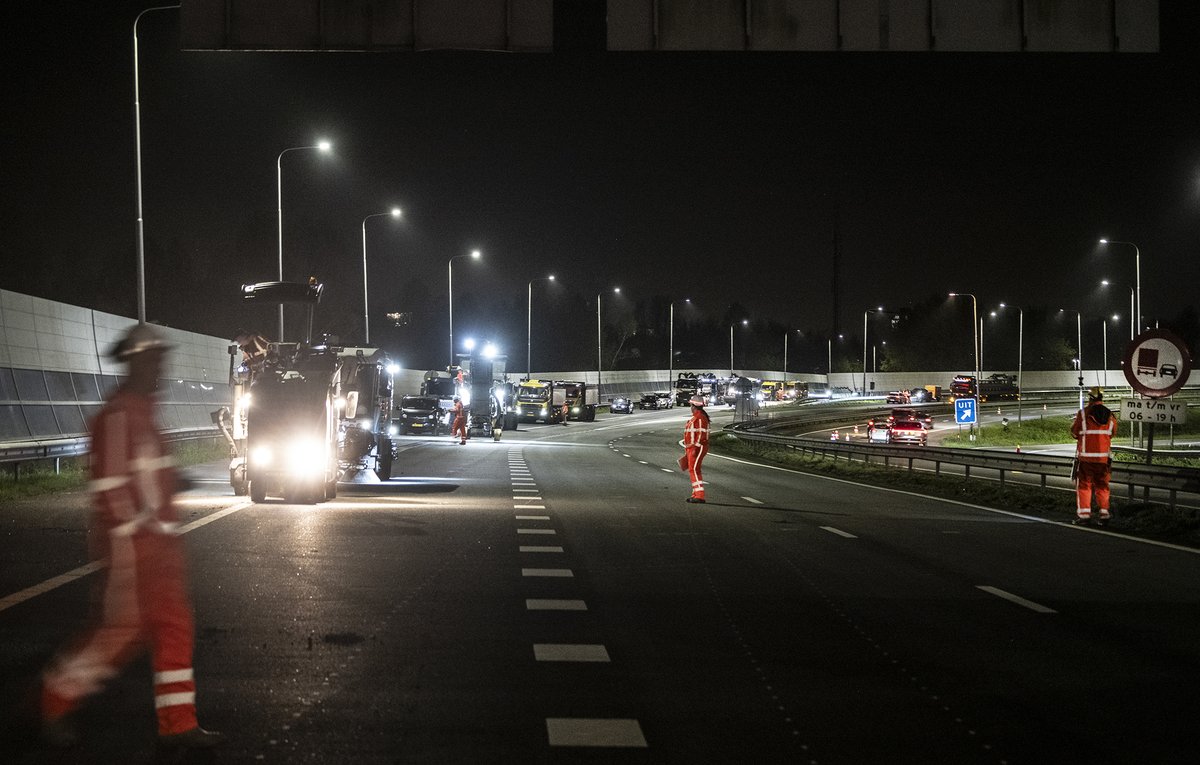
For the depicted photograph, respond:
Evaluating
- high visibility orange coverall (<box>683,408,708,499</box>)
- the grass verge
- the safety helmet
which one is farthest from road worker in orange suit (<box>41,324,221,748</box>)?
high visibility orange coverall (<box>683,408,708,499</box>)

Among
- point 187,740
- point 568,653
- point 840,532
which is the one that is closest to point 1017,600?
point 568,653

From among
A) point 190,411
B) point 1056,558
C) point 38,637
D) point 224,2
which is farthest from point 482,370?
point 38,637

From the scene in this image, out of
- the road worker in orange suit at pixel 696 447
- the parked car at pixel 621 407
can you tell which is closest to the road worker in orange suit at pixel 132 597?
the road worker in orange suit at pixel 696 447

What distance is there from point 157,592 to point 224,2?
1395 cm

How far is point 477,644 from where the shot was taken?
9.24 metres

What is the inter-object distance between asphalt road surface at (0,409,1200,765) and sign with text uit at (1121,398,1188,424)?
232 centimetres

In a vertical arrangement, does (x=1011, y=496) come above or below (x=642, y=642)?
below

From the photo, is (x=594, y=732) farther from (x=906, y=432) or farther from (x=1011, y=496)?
(x=906, y=432)

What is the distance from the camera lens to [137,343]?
655cm

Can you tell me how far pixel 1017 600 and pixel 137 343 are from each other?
26.0 feet

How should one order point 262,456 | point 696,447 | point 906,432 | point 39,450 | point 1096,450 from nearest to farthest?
point 1096,450 → point 262,456 → point 696,447 → point 39,450 → point 906,432

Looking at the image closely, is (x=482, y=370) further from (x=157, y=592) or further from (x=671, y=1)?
(x=157, y=592)

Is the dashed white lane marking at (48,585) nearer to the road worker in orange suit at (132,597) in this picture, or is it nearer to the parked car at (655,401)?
the road worker in orange suit at (132,597)

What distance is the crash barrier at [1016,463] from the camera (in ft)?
69.3
